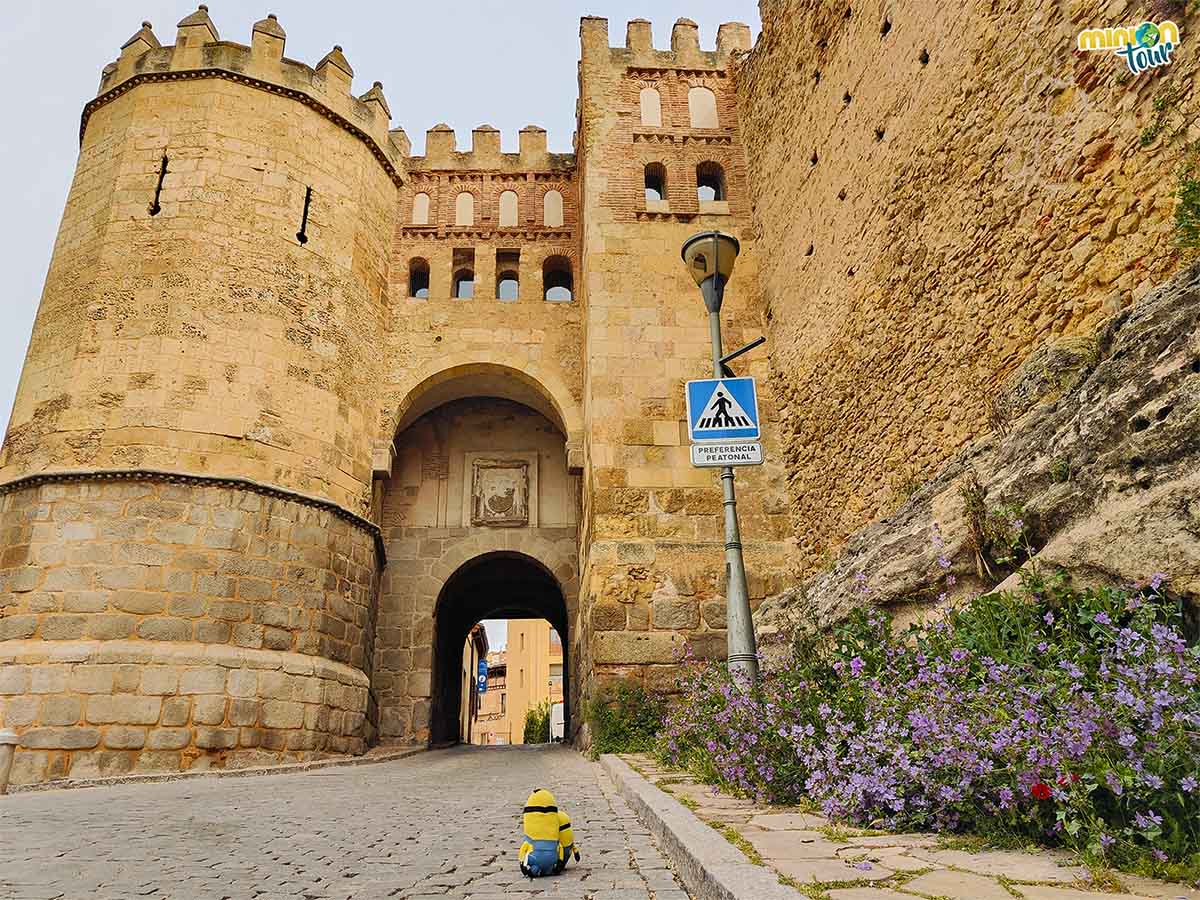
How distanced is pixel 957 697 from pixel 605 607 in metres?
6.05

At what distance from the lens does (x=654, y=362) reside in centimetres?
998

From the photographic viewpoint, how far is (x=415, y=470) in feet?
42.3

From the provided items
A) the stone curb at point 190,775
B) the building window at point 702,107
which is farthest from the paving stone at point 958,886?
the building window at point 702,107

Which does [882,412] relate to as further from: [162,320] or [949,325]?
[162,320]

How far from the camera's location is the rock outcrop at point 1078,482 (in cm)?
304

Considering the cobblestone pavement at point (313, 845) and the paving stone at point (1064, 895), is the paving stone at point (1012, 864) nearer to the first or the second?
the paving stone at point (1064, 895)

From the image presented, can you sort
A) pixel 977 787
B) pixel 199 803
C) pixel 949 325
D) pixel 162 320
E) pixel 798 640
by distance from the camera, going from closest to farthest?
1. pixel 977 787
2. pixel 798 640
3. pixel 199 803
4. pixel 949 325
5. pixel 162 320

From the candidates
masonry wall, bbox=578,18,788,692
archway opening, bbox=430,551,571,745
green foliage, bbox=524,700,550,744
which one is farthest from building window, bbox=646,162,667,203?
green foliage, bbox=524,700,550,744

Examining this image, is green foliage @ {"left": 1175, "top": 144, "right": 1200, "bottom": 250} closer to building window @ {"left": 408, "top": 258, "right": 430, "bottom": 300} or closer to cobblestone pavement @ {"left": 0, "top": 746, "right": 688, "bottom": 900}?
cobblestone pavement @ {"left": 0, "top": 746, "right": 688, "bottom": 900}

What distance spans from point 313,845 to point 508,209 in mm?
11011

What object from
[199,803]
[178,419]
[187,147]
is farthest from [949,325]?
[187,147]

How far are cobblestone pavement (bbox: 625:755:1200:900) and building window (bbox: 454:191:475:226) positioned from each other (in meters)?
11.3

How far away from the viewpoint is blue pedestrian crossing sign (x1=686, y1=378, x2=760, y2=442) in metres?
5.62

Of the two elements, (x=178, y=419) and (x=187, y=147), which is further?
(x=187, y=147)
